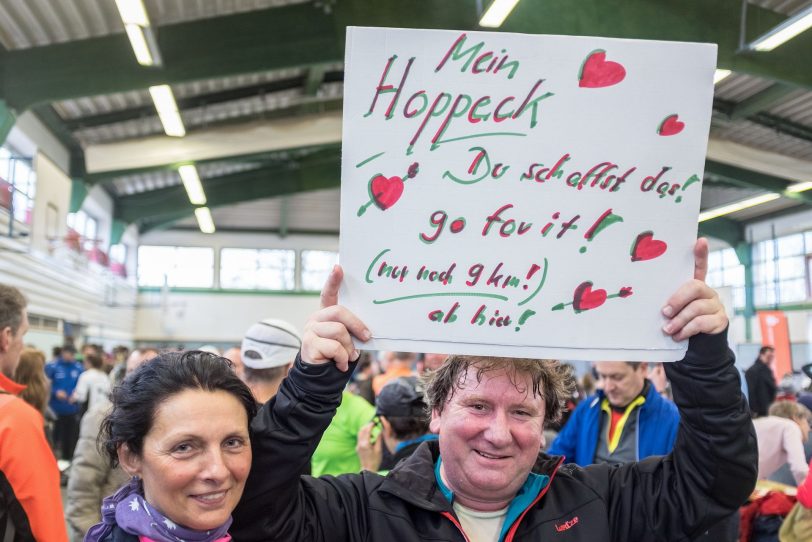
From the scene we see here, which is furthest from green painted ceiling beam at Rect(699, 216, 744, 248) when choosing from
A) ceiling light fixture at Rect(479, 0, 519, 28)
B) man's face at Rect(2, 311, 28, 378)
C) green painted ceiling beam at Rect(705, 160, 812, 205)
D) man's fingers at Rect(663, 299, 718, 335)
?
man's fingers at Rect(663, 299, 718, 335)

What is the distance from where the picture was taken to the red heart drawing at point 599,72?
5.13ft

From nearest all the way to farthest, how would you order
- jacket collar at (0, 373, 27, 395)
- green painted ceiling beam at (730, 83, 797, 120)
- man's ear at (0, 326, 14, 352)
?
Result: jacket collar at (0, 373, 27, 395) < man's ear at (0, 326, 14, 352) < green painted ceiling beam at (730, 83, 797, 120)

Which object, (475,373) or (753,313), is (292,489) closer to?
(475,373)

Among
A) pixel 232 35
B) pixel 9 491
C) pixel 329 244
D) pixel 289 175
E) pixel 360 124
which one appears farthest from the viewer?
pixel 329 244

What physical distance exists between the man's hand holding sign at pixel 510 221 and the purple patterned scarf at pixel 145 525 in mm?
96

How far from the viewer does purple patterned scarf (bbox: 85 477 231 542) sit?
149 centimetres

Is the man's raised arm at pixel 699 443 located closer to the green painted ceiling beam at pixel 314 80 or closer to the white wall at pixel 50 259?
the white wall at pixel 50 259

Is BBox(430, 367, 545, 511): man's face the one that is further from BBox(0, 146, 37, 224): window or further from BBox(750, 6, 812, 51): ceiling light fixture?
BBox(0, 146, 37, 224): window

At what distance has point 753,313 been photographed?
23.1 metres

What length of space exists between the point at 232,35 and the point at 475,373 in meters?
9.78

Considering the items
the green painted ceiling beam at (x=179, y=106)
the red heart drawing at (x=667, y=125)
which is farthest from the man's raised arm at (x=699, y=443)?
the green painted ceiling beam at (x=179, y=106)

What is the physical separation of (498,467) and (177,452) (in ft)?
2.29

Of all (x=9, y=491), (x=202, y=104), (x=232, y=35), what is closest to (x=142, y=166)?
(x=202, y=104)

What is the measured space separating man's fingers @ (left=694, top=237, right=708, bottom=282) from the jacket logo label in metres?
0.62
